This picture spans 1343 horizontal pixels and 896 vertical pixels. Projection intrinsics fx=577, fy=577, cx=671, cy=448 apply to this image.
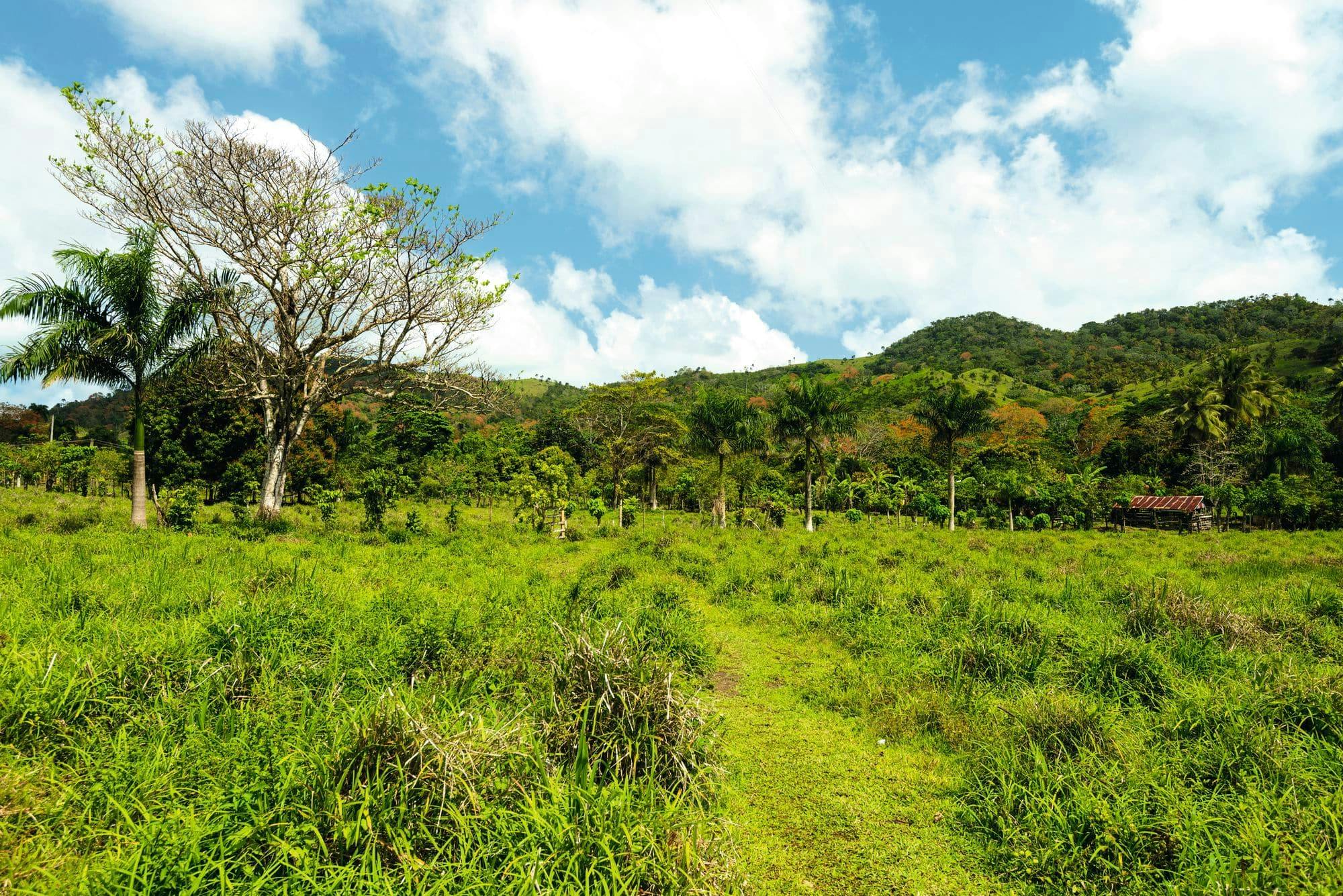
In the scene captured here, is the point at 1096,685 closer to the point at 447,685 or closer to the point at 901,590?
the point at 901,590

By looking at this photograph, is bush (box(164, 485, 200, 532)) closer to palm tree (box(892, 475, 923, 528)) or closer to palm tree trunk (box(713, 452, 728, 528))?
palm tree trunk (box(713, 452, 728, 528))

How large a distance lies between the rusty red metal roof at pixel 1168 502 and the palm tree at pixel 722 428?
97.7 feet

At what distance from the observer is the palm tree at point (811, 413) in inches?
1022

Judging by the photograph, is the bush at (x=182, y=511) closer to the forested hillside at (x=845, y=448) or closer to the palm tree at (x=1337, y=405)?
the forested hillside at (x=845, y=448)

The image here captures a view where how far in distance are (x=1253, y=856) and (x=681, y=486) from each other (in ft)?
126

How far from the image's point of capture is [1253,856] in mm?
3240

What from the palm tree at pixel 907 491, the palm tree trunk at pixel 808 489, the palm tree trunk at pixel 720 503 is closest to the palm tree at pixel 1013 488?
the palm tree at pixel 907 491

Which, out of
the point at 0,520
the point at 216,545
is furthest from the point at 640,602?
the point at 0,520

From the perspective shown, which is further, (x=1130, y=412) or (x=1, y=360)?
(x=1130, y=412)

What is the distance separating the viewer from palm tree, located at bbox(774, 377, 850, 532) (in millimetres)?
25969

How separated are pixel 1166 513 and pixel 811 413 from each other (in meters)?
31.5

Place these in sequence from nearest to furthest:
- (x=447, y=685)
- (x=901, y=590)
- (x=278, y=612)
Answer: (x=447, y=685), (x=278, y=612), (x=901, y=590)

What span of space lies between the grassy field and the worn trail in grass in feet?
0.08

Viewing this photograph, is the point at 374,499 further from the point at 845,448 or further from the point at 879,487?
the point at 845,448
